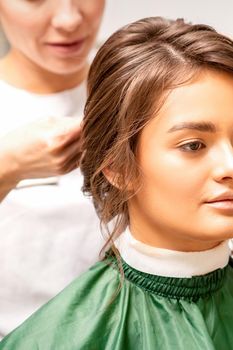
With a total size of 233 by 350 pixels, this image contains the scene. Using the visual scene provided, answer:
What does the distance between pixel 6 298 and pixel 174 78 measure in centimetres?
59

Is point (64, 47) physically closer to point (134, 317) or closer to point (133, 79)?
point (133, 79)

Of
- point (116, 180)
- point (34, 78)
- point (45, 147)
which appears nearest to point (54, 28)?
point (34, 78)

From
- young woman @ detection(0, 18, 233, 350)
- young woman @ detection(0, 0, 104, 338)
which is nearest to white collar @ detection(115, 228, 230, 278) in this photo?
young woman @ detection(0, 18, 233, 350)

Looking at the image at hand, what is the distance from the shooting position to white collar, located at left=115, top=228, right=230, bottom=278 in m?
0.97

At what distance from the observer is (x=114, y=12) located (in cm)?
148

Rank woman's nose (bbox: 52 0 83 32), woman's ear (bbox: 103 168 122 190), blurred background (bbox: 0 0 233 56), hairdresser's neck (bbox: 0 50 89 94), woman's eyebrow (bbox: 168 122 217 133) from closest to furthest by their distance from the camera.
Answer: woman's eyebrow (bbox: 168 122 217 133), woman's ear (bbox: 103 168 122 190), woman's nose (bbox: 52 0 83 32), hairdresser's neck (bbox: 0 50 89 94), blurred background (bbox: 0 0 233 56)

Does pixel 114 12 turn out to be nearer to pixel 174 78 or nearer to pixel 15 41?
pixel 15 41

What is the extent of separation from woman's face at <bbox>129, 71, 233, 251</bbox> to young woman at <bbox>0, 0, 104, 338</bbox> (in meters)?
0.25

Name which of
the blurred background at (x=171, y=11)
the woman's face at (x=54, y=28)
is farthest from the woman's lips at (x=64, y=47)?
the blurred background at (x=171, y=11)

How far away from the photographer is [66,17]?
1144mm

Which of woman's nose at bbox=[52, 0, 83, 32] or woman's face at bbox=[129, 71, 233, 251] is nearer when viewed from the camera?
woman's face at bbox=[129, 71, 233, 251]

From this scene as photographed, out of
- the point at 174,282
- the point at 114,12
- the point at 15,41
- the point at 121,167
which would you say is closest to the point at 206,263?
the point at 174,282

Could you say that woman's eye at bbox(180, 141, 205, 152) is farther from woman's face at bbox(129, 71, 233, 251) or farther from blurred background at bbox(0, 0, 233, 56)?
blurred background at bbox(0, 0, 233, 56)

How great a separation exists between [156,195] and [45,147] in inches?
9.3
